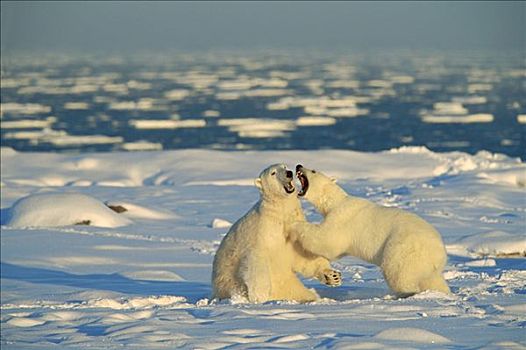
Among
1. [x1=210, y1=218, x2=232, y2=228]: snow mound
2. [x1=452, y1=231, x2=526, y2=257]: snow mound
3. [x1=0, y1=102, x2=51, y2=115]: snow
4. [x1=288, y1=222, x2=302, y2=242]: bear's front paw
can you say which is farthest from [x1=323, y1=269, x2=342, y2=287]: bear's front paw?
[x1=0, y1=102, x2=51, y2=115]: snow

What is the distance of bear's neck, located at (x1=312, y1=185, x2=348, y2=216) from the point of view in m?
6.21

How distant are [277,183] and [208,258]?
9.55ft

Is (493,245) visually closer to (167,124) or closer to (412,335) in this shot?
(412,335)

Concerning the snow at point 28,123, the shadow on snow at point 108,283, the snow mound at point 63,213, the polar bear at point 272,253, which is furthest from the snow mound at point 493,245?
the snow at point 28,123

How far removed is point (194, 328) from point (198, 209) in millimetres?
6992

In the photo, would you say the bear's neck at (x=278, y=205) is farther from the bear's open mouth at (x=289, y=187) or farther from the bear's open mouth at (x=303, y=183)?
the bear's open mouth at (x=303, y=183)

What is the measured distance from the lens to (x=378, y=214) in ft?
19.7

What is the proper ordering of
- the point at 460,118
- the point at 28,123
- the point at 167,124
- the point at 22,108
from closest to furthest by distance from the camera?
the point at 167,124 < the point at 460,118 < the point at 28,123 < the point at 22,108

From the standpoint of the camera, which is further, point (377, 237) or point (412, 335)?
point (377, 237)

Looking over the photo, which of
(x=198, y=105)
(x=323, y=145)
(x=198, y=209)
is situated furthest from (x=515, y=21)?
(x=198, y=209)

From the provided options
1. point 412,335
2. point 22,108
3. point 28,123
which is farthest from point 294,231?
point 22,108

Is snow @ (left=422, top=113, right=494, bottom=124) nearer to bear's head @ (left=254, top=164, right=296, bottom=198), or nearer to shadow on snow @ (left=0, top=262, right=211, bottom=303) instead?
shadow on snow @ (left=0, top=262, right=211, bottom=303)

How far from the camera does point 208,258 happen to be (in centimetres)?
881

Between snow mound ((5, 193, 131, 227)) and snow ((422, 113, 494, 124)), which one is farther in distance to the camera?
snow ((422, 113, 494, 124))
